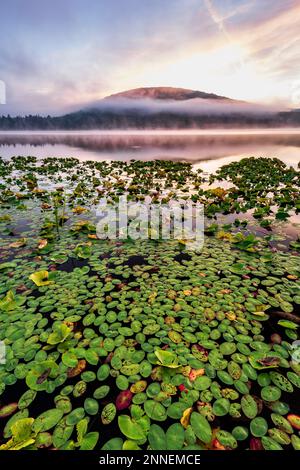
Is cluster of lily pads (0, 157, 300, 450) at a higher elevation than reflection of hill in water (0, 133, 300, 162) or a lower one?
lower

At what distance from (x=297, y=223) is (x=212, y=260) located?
3.86 metres

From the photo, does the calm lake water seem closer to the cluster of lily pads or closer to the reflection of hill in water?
the reflection of hill in water

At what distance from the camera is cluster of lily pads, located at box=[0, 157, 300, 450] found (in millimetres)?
2240

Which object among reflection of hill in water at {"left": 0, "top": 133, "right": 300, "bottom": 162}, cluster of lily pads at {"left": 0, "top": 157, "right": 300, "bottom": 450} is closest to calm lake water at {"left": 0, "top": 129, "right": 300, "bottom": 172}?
reflection of hill in water at {"left": 0, "top": 133, "right": 300, "bottom": 162}

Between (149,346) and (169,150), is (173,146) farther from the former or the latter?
(149,346)

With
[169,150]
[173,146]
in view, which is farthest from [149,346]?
[173,146]

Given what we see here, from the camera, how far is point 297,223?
24.5ft

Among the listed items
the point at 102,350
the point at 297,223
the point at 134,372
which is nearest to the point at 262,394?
the point at 134,372

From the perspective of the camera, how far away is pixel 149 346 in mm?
3105

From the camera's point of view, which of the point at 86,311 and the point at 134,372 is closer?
the point at 134,372

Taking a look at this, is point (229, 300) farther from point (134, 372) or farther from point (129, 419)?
point (129, 419)

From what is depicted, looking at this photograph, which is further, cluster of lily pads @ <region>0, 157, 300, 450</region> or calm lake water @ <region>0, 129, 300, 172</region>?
calm lake water @ <region>0, 129, 300, 172</region>

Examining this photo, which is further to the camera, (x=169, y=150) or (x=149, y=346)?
(x=169, y=150)

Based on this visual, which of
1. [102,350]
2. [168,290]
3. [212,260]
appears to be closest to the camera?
[102,350]
